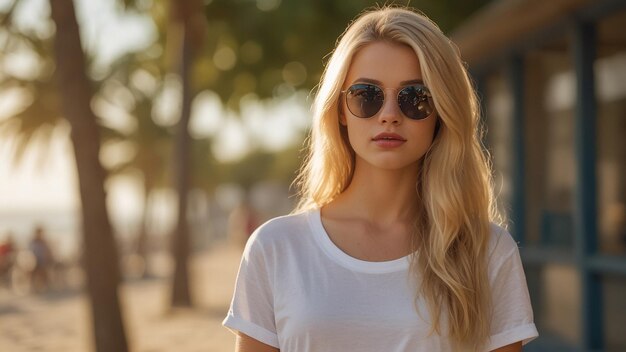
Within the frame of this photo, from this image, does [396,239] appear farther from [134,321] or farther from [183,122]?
[183,122]

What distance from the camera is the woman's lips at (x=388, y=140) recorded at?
2.43 metres

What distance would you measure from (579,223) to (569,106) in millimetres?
1204

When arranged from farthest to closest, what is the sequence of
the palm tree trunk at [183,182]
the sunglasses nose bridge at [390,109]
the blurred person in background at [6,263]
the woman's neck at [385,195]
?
the blurred person in background at [6,263] → the palm tree trunk at [183,182] → the woman's neck at [385,195] → the sunglasses nose bridge at [390,109]

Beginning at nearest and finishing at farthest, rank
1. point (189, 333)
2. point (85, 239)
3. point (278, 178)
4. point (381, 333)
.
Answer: point (381, 333), point (85, 239), point (189, 333), point (278, 178)

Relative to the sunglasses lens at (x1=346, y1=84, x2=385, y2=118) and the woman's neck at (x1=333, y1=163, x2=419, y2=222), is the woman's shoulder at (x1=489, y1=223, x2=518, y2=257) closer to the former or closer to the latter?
the woman's neck at (x1=333, y1=163, x2=419, y2=222)

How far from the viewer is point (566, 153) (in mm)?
8367

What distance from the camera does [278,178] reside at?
274ft

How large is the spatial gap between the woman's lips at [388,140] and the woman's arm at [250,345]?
1.91ft

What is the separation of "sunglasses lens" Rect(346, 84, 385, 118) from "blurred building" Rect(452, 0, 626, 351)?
178 inches

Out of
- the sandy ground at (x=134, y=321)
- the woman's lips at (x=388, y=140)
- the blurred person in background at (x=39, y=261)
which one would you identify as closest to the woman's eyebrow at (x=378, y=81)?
the woman's lips at (x=388, y=140)

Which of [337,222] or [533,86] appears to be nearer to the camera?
[337,222]

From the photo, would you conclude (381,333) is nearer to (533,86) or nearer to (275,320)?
(275,320)

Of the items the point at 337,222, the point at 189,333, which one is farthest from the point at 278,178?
the point at 337,222

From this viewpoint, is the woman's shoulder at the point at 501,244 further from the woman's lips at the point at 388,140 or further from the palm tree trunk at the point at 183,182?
the palm tree trunk at the point at 183,182
